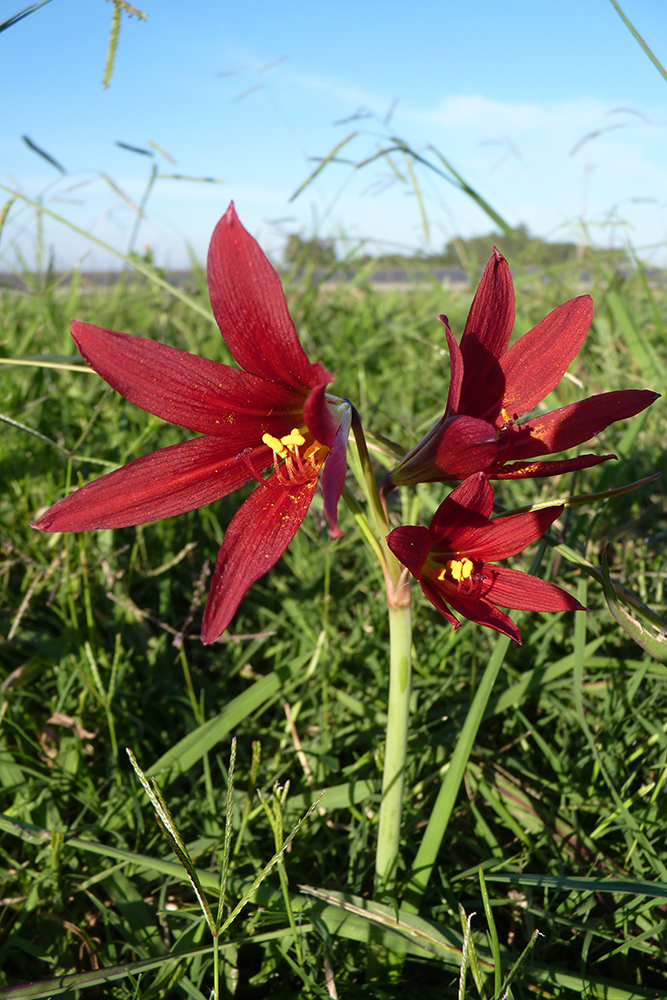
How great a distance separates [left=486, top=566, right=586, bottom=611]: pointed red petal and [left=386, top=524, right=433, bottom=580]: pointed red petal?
146 millimetres

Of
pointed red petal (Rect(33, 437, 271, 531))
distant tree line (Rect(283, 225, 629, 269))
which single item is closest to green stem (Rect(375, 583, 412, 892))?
pointed red petal (Rect(33, 437, 271, 531))

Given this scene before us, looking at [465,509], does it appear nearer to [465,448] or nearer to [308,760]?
[465,448]

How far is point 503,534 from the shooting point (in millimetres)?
1053

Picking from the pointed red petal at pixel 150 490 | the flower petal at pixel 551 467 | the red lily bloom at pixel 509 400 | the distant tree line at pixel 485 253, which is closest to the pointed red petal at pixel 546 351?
the red lily bloom at pixel 509 400

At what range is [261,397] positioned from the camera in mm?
1104

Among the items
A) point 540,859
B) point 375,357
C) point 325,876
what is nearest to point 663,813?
point 540,859

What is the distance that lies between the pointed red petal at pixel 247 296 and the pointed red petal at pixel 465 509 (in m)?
0.26

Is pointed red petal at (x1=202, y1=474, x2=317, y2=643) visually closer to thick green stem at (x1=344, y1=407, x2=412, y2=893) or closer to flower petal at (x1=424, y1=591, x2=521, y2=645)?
thick green stem at (x1=344, y1=407, x2=412, y2=893)

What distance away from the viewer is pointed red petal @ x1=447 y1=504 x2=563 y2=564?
1.04 metres

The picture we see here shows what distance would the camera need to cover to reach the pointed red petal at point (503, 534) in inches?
40.8

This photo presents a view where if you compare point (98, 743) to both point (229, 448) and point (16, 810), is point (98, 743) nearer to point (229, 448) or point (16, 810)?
point (16, 810)

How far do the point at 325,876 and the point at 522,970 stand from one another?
17.3 inches

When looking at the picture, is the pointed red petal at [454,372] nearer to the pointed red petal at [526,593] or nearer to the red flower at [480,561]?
the red flower at [480,561]

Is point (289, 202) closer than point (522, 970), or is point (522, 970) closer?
point (522, 970)
